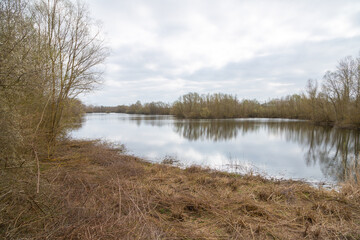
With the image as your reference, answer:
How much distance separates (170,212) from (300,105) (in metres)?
69.5

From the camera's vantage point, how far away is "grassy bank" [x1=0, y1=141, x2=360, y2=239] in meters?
2.65

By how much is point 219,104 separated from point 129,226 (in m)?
65.3

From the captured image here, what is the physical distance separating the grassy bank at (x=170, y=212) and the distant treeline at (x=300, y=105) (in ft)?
40.9

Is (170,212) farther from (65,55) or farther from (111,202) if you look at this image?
(65,55)

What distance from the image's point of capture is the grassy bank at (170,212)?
2.65m

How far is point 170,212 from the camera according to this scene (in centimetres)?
448

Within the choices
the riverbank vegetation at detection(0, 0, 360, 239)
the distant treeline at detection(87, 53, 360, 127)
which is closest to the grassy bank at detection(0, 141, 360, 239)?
the riverbank vegetation at detection(0, 0, 360, 239)

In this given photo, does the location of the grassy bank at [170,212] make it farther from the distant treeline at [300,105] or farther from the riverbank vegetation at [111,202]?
the distant treeline at [300,105]

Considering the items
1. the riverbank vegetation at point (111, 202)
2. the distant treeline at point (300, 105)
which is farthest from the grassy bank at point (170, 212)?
the distant treeline at point (300, 105)

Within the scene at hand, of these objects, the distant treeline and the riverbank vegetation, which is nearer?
the riverbank vegetation

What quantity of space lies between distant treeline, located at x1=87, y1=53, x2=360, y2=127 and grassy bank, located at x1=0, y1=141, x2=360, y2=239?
12458 millimetres

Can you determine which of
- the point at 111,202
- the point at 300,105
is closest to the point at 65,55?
the point at 111,202

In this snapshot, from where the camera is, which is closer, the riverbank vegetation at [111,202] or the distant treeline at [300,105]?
the riverbank vegetation at [111,202]

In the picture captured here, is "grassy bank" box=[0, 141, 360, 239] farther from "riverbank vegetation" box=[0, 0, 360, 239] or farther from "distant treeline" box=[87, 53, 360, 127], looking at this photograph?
"distant treeline" box=[87, 53, 360, 127]
